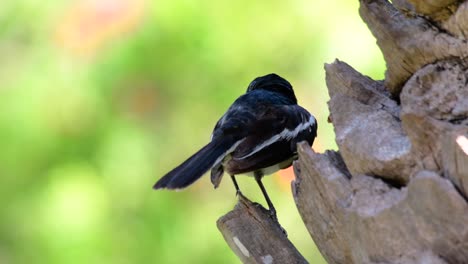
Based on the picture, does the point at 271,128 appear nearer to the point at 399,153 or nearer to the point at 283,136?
the point at 283,136

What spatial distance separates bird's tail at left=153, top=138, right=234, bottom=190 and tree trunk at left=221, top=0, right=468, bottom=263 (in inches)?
37.1

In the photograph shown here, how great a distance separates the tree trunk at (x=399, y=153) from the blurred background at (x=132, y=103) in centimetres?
253

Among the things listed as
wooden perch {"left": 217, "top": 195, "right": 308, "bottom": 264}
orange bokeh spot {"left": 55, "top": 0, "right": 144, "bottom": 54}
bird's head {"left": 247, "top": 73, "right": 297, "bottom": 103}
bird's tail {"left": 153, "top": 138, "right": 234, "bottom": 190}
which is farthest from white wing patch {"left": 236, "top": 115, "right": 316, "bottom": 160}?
orange bokeh spot {"left": 55, "top": 0, "right": 144, "bottom": 54}

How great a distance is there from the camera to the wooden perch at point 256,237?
4.06 metres

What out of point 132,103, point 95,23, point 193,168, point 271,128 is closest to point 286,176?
point 132,103

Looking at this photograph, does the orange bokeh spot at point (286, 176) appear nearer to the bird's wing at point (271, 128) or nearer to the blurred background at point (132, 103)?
the blurred background at point (132, 103)

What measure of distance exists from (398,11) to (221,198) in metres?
3.44

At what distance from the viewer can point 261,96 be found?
19.0ft

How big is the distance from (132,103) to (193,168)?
2.18m

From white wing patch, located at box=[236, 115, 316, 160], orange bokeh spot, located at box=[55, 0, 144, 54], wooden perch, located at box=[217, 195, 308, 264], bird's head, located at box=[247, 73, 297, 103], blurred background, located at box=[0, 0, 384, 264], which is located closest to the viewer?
wooden perch, located at box=[217, 195, 308, 264]

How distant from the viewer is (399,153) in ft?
11.3

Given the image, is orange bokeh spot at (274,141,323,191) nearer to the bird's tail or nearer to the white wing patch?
the white wing patch

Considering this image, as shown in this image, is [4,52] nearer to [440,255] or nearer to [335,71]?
[335,71]

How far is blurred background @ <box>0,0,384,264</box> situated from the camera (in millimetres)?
6504
